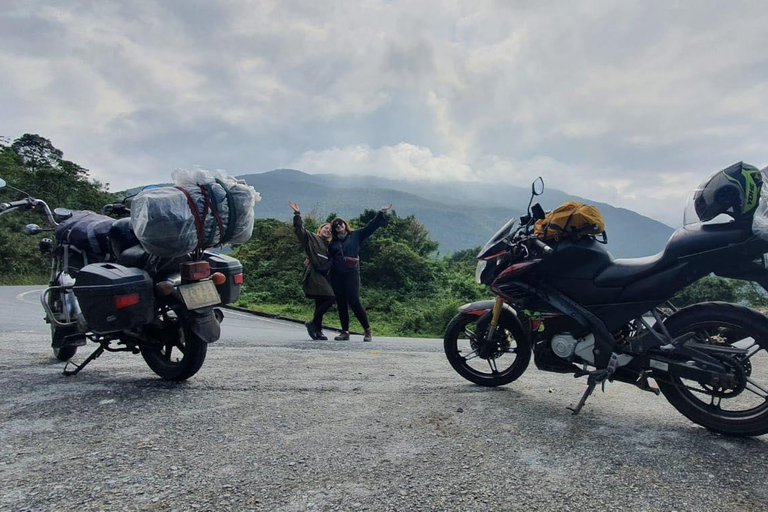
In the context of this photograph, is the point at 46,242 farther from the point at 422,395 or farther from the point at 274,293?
the point at 274,293

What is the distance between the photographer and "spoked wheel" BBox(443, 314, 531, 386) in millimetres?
3631

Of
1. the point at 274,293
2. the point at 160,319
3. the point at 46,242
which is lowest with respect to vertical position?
the point at 274,293

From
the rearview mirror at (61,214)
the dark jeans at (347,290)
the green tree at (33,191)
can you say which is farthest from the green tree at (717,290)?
the green tree at (33,191)

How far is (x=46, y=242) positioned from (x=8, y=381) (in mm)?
1264

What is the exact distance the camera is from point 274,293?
1800 centimetres

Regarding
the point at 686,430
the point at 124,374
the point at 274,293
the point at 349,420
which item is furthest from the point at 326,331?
the point at 274,293

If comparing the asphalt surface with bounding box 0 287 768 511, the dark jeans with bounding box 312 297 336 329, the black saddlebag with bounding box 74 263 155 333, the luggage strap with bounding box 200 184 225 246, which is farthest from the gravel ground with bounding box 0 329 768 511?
the dark jeans with bounding box 312 297 336 329

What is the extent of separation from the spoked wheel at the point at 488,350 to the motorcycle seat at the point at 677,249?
87 centimetres

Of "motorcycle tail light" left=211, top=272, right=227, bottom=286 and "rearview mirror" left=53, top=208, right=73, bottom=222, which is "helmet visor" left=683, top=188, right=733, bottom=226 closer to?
"motorcycle tail light" left=211, top=272, right=227, bottom=286

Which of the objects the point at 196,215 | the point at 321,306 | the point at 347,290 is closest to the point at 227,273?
the point at 196,215

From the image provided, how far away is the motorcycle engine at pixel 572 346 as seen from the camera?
9.92ft

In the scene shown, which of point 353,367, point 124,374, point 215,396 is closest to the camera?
point 215,396

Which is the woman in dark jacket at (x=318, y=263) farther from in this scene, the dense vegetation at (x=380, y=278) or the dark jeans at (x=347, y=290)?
the dense vegetation at (x=380, y=278)

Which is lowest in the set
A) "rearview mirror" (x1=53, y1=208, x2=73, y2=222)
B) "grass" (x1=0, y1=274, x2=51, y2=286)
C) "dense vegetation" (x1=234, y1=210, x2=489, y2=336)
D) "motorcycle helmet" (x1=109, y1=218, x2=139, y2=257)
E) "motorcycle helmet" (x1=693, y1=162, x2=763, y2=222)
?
"grass" (x1=0, y1=274, x2=51, y2=286)
